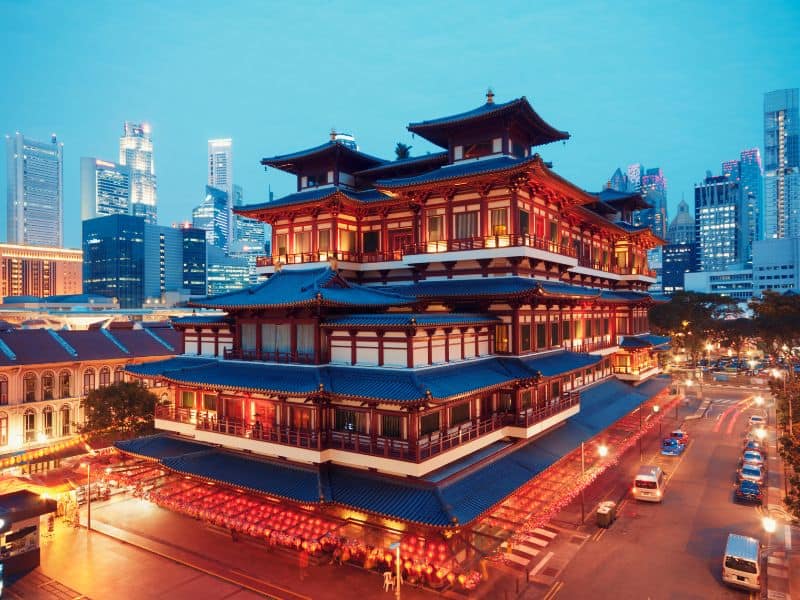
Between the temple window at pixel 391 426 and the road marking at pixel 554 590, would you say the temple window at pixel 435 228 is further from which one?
the road marking at pixel 554 590

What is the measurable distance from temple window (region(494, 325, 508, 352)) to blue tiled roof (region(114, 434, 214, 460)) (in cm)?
1921

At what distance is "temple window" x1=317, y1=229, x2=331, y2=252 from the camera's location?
39.4 metres

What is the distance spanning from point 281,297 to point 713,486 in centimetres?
3455

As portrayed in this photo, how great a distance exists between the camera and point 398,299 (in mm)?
28328

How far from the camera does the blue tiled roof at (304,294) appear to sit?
27.6 meters

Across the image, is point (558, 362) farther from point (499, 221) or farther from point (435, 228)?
point (435, 228)

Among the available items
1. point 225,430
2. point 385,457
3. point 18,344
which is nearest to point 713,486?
point 385,457

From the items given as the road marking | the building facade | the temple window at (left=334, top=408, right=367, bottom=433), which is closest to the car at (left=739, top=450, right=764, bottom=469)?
the road marking

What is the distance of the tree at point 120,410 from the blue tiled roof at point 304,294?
1639cm

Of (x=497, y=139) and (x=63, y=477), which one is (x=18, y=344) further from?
(x=497, y=139)

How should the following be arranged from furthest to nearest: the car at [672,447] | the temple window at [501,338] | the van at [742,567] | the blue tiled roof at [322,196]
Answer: the car at [672,447]
the blue tiled roof at [322,196]
the temple window at [501,338]
the van at [742,567]

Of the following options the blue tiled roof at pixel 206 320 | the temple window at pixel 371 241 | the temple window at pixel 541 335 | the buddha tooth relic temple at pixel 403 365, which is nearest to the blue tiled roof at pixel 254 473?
the buddha tooth relic temple at pixel 403 365

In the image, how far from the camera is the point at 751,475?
123 feet

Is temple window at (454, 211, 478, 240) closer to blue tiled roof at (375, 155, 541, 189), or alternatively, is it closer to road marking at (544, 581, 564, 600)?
blue tiled roof at (375, 155, 541, 189)
